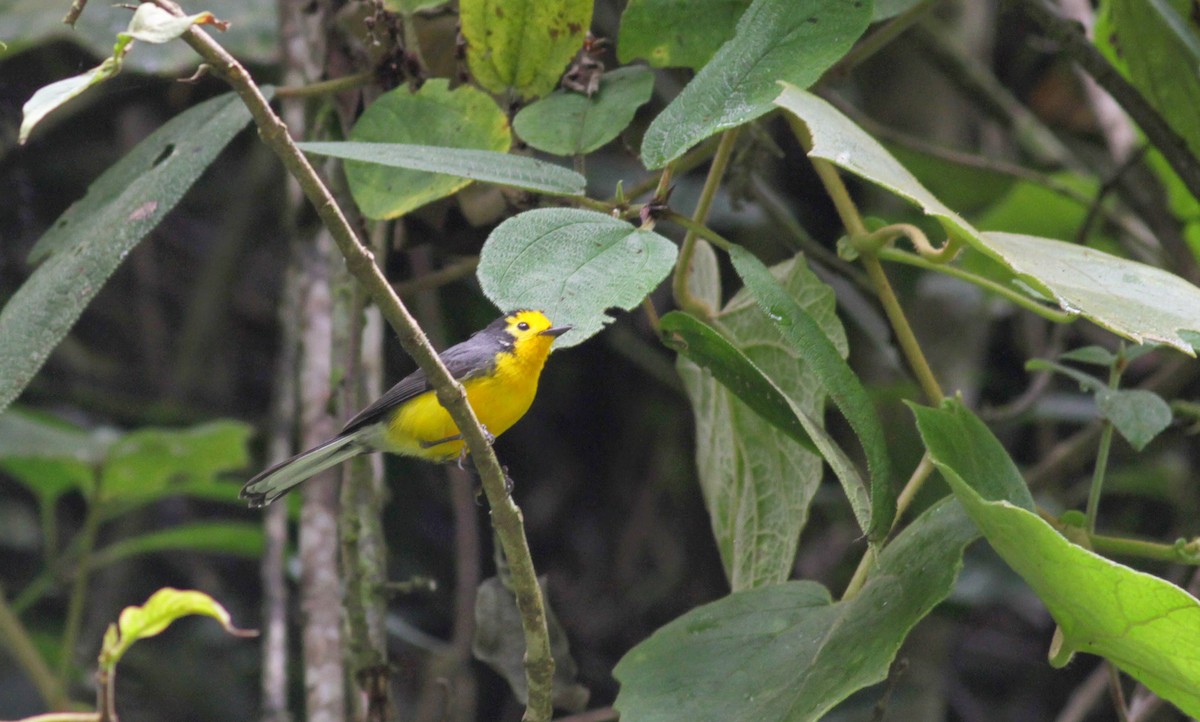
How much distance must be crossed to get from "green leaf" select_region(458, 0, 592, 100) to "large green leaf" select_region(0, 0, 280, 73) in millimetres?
1217

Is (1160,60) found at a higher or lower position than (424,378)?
higher

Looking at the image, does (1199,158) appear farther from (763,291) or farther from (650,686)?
(650,686)

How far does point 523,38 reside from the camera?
6.08 feet

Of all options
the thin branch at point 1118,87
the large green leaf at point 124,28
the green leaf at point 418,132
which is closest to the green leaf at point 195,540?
the large green leaf at point 124,28

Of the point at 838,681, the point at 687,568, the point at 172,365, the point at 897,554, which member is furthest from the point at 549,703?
the point at 172,365

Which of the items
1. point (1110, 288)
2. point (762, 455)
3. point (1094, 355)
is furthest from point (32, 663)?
point (1110, 288)

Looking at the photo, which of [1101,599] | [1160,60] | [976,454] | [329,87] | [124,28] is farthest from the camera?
[124,28]

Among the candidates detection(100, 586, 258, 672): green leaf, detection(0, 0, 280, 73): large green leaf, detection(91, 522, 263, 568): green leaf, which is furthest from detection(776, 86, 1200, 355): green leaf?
detection(91, 522, 263, 568): green leaf

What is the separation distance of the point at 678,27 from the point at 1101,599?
1.04 m

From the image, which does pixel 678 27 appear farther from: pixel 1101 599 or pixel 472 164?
pixel 1101 599

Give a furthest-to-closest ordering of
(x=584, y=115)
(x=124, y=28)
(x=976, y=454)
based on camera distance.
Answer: (x=124, y=28) < (x=584, y=115) < (x=976, y=454)

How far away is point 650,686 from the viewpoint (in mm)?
1671

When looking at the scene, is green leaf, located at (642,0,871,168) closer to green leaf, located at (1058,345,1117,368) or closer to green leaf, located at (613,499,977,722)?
green leaf, located at (613,499,977,722)

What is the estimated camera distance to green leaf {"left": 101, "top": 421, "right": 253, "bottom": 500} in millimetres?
3232
